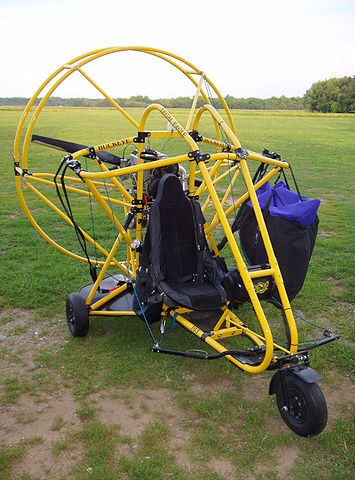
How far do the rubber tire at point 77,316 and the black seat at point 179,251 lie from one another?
2.93 ft

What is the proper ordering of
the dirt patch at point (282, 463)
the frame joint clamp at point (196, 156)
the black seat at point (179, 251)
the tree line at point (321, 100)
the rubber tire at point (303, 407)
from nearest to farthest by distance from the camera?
1. the dirt patch at point (282, 463)
2. the rubber tire at point (303, 407)
3. the frame joint clamp at point (196, 156)
4. the black seat at point (179, 251)
5. the tree line at point (321, 100)

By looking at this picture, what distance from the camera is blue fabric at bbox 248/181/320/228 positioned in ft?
15.1

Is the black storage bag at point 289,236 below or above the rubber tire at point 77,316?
above

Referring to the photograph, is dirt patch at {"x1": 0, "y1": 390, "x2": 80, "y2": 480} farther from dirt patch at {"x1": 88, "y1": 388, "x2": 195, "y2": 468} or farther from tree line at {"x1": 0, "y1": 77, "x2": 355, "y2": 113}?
tree line at {"x1": 0, "y1": 77, "x2": 355, "y2": 113}

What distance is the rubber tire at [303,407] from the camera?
142 inches

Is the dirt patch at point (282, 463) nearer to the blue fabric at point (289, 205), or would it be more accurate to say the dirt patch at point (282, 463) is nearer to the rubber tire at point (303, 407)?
the rubber tire at point (303, 407)

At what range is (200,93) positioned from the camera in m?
6.09

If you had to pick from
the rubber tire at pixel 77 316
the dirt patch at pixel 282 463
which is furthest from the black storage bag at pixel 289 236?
the rubber tire at pixel 77 316

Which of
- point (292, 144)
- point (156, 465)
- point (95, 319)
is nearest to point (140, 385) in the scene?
point (156, 465)

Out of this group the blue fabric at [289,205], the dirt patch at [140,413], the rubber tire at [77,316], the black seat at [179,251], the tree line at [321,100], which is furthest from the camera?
the tree line at [321,100]

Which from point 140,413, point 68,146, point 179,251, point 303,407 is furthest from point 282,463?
point 68,146

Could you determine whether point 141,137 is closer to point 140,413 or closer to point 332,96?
point 140,413

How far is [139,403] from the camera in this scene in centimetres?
423

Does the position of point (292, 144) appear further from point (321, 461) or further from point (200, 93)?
point (321, 461)
